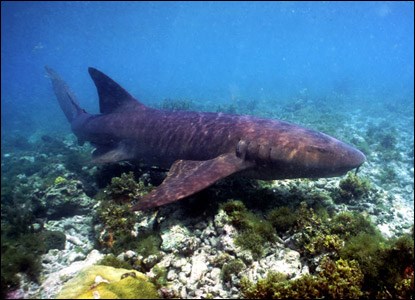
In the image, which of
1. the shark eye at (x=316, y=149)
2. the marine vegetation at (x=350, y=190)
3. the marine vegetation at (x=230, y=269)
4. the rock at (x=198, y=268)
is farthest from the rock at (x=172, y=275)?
the marine vegetation at (x=350, y=190)

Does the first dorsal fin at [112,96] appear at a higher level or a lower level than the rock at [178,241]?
higher

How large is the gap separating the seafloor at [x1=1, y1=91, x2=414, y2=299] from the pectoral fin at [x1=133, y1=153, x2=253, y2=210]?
535 millimetres

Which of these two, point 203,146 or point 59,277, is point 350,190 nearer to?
point 203,146

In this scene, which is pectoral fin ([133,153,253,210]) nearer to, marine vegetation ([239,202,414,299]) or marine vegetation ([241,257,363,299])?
marine vegetation ([239,202,414,299])

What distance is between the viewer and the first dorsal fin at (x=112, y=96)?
9094mm

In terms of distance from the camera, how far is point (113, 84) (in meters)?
9.19

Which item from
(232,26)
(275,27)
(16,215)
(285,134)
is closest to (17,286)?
(16,215)

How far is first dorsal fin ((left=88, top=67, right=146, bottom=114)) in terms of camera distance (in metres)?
9.09

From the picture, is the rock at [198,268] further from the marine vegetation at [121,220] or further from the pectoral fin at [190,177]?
the pectoral fin at [190,177]

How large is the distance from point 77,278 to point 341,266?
3.38 meters

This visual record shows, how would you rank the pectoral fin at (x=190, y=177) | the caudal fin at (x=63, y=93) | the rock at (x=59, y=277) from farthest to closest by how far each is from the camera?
the caudal fin at (x=63, y=93) < the pectoral fin at (x=190, y=177) < the rock at (x=59, y=277)

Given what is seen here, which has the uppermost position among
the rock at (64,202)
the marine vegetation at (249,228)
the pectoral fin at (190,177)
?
the pectoral fin at (190,177)

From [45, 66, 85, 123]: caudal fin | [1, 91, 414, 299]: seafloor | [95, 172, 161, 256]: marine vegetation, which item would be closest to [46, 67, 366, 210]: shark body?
[1, 91, 414, 299]: seafloor

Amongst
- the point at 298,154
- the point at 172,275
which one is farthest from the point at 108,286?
the point at 298,154
